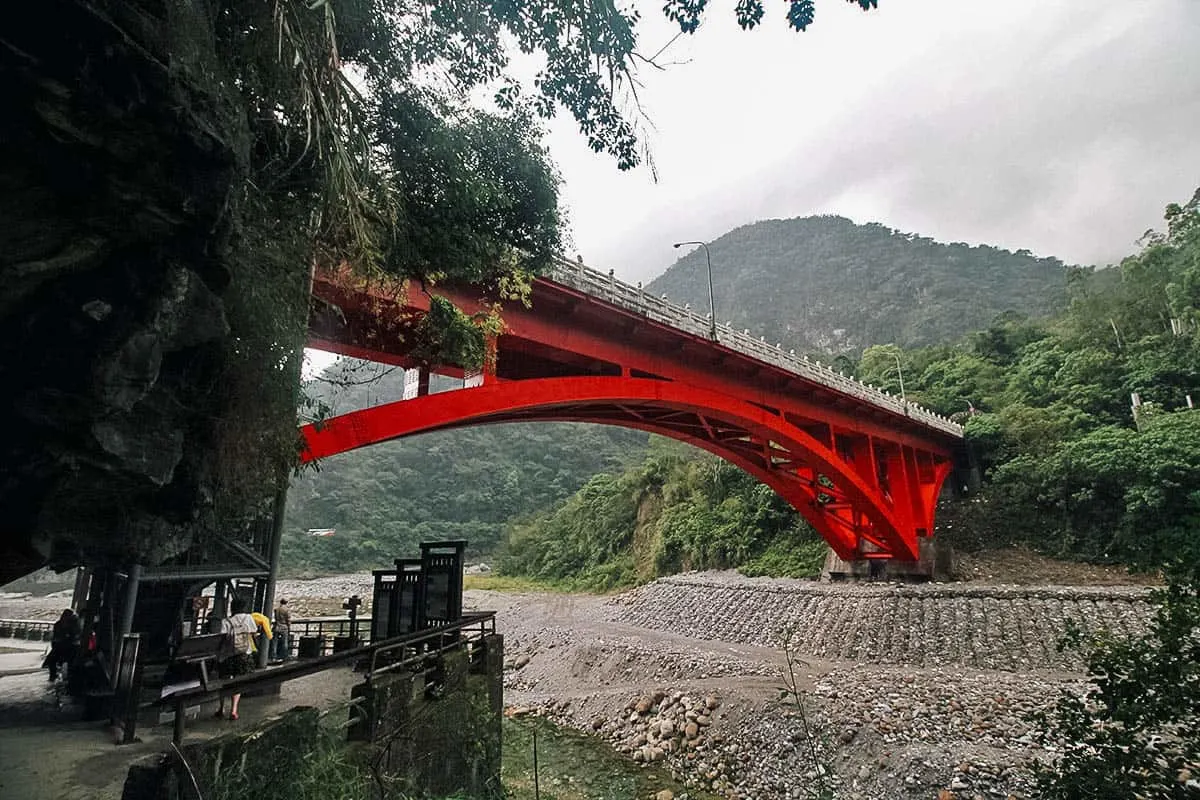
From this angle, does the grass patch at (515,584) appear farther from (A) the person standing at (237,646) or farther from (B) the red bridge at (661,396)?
(A) the person standing at (237,646)

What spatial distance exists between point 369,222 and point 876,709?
10.0m

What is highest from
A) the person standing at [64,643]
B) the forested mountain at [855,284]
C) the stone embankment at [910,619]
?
the forested mountain at [855,284]

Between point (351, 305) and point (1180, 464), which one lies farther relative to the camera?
point (1180, 464)

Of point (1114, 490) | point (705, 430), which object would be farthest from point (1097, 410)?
point (705, 430)

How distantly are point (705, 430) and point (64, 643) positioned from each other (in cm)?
1163

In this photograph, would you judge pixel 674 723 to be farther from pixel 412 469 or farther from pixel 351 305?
pixel 412 469

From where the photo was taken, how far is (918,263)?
7281cm

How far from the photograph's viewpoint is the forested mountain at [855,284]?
5838 centimetres

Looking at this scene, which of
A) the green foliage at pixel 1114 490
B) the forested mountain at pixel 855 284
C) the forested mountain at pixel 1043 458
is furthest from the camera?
the forested mountain at pixel 855 284

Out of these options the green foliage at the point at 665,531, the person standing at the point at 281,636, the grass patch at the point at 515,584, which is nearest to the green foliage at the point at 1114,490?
the green foliage at the point at 665,531

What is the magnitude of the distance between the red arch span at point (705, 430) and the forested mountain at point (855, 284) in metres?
37.5

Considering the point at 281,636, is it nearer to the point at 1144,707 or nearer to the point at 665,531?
the point at 1144,707

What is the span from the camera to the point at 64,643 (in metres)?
6.79

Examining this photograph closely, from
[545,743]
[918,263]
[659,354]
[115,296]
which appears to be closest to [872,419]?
[659,354]
